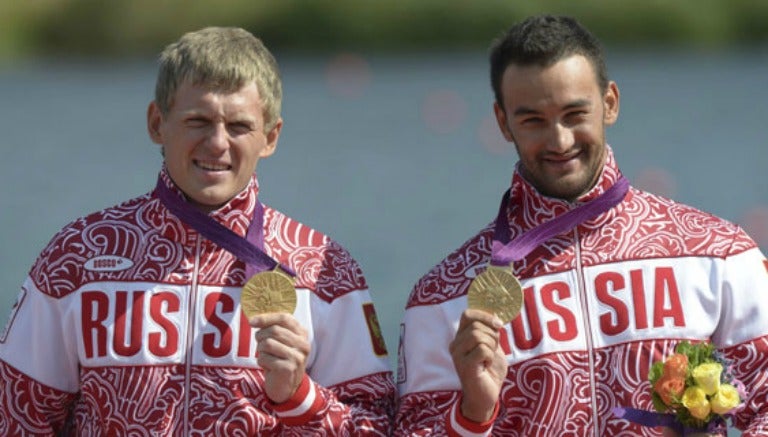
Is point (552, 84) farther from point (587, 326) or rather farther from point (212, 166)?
point (212, 166)

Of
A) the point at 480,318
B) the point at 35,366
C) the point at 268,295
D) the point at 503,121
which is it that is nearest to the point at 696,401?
the point at 480,318

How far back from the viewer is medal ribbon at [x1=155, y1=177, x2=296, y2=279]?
5031 millimetres

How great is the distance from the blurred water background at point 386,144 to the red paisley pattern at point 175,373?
9524mm

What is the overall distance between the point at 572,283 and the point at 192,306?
1.09 m

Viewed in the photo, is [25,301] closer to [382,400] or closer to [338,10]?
[382,400]

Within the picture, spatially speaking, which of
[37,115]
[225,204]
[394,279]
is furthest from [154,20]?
[225,204]

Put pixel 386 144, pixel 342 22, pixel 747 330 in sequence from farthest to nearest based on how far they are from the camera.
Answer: pixel 342 22 → pixel 386 144 → pixel 747 330

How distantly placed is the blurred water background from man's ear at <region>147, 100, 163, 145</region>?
9.55 meters

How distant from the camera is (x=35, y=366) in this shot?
4.99 metres

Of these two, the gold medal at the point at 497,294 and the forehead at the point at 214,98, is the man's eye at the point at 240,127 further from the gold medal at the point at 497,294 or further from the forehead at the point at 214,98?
the gold medal at the point at 497,294

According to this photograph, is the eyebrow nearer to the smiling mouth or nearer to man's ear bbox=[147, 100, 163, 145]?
the smiling mouth

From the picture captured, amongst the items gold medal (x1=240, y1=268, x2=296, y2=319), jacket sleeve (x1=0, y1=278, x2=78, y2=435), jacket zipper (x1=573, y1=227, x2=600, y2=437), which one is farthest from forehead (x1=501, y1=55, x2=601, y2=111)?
jacket sleeve (x1=0, y1=278, x2=78, y2=435)

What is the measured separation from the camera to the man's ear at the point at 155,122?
16.7 feet

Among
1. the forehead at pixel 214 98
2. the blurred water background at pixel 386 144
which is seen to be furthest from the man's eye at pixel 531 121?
the blurred water background at pixel 386 144
